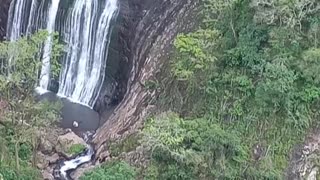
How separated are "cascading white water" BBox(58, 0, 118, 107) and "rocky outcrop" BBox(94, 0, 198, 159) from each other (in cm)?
157

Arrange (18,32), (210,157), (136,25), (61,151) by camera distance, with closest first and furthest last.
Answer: (210,157) → (61,151) → (136,25) → (18,32)

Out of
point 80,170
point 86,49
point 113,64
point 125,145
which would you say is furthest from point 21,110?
point 86,49

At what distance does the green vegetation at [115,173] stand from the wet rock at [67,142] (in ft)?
15.1

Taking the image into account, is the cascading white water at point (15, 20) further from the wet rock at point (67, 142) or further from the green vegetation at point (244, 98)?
the green vegetation at point (244, 98)

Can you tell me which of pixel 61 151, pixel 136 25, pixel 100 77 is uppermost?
pixel 136 25

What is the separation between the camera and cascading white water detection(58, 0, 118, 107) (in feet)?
113

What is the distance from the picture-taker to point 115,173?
82.3ft

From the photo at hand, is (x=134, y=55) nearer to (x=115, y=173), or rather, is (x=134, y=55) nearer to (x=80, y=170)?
(x=80, y=170)

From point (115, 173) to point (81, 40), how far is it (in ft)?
37.0

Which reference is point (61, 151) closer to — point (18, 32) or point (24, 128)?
point (24, 128)

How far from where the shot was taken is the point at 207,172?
24.8 meters

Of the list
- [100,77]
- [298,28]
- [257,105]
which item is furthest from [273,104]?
[100,77]

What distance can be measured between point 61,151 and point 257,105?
903 cm

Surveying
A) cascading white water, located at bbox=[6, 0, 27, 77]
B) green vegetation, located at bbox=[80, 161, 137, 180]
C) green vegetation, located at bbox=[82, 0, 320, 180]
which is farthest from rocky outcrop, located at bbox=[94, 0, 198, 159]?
cascading white water, located at bbox=[6, 0, 27, 77]
